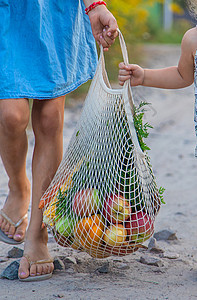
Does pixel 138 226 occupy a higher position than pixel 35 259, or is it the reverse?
pixel 138 226

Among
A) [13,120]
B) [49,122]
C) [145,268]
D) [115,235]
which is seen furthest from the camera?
[145,268]

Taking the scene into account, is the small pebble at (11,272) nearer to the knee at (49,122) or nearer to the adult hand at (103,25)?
the knee at (49,122)

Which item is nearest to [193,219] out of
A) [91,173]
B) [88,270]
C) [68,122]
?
[88,270]

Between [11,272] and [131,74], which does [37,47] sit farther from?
[11,272]

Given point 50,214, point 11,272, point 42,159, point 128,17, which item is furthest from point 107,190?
point 128,17

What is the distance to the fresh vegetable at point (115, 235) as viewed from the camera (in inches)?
86.3

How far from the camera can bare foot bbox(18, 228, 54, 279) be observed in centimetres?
243

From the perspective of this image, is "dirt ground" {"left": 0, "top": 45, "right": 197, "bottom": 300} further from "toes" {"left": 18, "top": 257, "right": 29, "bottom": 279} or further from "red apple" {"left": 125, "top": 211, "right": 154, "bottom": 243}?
"red apple" {"left": 125, "top": 211, "right": 154, "bottom": 243}

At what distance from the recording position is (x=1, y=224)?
2830mm

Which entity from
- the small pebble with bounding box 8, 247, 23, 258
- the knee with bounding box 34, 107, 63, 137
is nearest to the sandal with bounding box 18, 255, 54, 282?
the small pebble with bounding box 8, 247, 23, 258

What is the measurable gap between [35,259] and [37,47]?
1025mm

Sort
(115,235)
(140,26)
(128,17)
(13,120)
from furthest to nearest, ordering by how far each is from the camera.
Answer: (140,26) < (128,17) < (13,120) < (115,235)

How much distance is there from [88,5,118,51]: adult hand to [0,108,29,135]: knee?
51cm

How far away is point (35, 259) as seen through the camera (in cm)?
248
